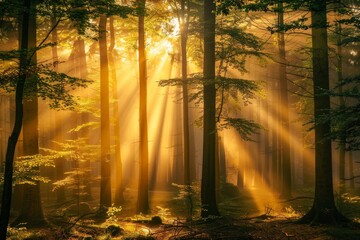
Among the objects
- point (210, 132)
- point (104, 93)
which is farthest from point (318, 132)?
point (104, 93)

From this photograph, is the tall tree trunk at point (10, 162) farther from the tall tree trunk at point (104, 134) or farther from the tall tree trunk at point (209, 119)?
the tall tree trunk at point (104, 134)

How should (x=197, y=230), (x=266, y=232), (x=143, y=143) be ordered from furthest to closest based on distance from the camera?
(x=143, y=143)
(x=197, y=230)
(x=266, y=232)

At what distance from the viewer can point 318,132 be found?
39.4 feet

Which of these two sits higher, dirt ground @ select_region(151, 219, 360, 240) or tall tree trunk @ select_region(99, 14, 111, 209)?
tall tree trunk @ select_region(99, 14, 111, 209)

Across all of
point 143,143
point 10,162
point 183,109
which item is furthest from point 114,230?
point 183,109

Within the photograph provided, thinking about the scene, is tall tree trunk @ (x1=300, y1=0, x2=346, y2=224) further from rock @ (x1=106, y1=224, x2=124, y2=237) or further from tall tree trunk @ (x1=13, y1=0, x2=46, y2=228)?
tall tree trunk @ (x1=13, y1=0, x2=46, y2=228)

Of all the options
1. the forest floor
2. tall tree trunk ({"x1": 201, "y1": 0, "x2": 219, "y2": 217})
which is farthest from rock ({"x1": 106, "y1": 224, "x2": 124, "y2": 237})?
tall tree trunk ({"x1": 201, "y1": 0, "x2": 219, "y2": 217})

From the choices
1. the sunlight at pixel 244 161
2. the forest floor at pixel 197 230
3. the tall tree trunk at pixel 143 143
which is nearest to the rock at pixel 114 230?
the forest floor at pixel 197 230

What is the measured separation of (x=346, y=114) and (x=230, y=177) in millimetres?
40417

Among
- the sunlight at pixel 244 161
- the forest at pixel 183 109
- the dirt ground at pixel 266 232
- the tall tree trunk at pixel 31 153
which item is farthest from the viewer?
the sunlight at pixel 244 161

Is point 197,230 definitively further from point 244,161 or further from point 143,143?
point 244,161

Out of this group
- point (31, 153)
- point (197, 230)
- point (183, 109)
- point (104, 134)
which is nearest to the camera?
point (197, 230)

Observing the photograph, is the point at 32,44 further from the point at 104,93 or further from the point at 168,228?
the point at 168,228

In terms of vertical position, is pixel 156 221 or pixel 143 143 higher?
pixel 143 143
